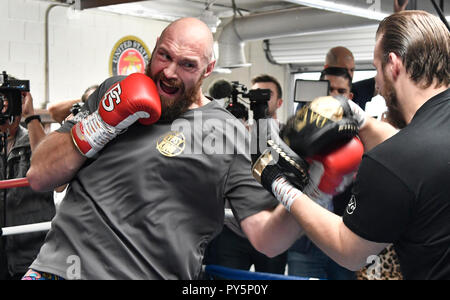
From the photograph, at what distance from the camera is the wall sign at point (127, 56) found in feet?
20.4

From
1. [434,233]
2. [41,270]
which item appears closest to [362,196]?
[434,233]

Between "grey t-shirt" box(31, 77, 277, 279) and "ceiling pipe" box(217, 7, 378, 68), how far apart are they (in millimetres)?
4407

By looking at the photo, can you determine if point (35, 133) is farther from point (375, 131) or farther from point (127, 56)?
point (127, 56)

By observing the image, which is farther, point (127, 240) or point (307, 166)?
point (127, 240)

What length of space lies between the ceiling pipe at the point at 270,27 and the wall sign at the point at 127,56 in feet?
3.37

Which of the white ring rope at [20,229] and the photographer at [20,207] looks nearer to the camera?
the white ring rope at [20,229]

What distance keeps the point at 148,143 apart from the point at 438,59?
746 mm

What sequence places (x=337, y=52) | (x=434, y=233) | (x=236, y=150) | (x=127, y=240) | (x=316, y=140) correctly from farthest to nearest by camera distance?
(x=337, y=52)
(x=236, y=150)
(x=127, y=240)
(x=316, y=140)
(x=434, y=233)

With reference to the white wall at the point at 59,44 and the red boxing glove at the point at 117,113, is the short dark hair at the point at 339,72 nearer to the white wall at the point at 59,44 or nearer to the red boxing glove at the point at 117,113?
the red boxing glove at the point at 117,113

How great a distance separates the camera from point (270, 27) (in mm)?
6031

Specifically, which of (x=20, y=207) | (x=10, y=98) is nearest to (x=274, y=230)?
(x=10, y=98)

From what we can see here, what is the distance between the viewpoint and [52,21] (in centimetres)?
553

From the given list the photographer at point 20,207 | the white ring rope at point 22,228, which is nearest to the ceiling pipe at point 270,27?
the photographer at point 20,207
